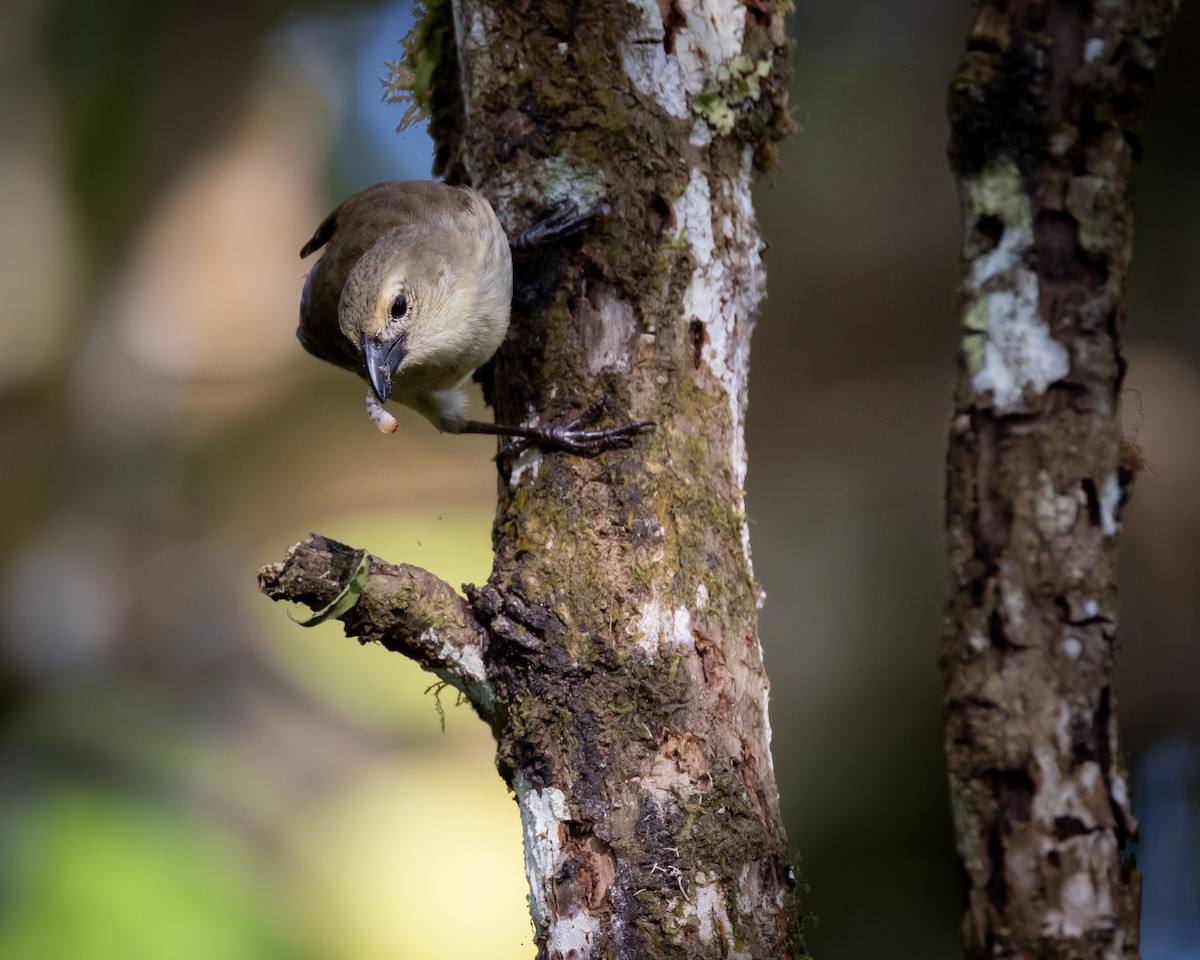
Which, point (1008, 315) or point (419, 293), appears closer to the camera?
point (1008, 315)

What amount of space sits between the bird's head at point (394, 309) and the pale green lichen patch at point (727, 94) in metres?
0.86

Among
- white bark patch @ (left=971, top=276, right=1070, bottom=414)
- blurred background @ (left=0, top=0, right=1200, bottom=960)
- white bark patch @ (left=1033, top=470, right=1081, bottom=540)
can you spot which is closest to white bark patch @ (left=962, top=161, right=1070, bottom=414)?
white bark patch @ (left=971, top=276, right=1070, bottom=414)

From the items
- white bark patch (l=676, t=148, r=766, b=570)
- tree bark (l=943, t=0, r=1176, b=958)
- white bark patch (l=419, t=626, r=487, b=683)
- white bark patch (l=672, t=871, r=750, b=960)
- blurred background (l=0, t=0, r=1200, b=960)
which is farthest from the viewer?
blurred background (l=0, t=0, r=1200, b=960)

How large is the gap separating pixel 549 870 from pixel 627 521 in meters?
0.69

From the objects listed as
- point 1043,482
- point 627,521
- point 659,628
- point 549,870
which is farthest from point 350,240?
point 1043,482

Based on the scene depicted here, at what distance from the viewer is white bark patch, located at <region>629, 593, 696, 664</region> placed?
217cm

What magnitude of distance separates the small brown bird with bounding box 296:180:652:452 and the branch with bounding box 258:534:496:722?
0.44 metres

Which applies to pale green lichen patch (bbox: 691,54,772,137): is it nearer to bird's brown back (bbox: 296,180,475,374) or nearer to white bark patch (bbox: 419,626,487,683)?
bird's brown back (bbox: 296,180,475,374)

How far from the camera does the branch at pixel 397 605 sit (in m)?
2.04

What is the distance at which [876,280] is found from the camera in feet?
21.5

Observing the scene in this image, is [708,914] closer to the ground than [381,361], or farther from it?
closer to the ground

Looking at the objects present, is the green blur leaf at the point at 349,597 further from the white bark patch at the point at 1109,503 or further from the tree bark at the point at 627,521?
the white bark patch at the point at 1109,503

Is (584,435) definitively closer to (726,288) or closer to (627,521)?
(627,521)

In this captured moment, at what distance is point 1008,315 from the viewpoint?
1572 mm
